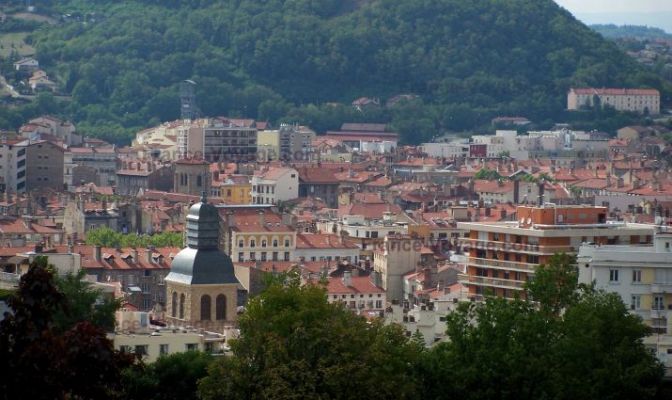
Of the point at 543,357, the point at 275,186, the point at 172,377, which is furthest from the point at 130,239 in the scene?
the point at 543,357

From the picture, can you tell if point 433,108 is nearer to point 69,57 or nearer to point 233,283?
point 69,57

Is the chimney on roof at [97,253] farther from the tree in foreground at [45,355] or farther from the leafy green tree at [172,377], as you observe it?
the tree in foreground at [45,355]

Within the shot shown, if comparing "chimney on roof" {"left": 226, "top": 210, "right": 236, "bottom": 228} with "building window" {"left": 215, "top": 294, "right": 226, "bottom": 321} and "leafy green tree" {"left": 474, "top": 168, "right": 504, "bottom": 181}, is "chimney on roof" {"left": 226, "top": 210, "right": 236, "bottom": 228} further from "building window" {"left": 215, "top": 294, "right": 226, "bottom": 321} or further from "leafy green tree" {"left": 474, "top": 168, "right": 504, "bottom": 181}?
"leafy green tree" {"left": 474, "top": 168, "right": 504, "bottom": 181}

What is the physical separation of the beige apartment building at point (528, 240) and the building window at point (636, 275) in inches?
204

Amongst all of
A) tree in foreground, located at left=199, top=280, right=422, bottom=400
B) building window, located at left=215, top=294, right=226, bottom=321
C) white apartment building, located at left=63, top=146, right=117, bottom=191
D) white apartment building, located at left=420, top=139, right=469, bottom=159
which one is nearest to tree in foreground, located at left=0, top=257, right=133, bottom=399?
tree in foreground, located at left=199, top=280, right=422, bottom=400

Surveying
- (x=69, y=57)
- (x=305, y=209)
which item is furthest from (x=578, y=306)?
(x=69, y=57)

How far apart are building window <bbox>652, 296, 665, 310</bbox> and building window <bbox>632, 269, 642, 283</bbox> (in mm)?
445

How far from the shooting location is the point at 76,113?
182 meters

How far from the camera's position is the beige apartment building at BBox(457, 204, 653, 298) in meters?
57.6

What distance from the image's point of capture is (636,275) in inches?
2021

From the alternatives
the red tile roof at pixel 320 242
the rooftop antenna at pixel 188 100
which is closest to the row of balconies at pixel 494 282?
the red tile roof at pixel 320 242

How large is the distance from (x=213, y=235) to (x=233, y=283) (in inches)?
68.1

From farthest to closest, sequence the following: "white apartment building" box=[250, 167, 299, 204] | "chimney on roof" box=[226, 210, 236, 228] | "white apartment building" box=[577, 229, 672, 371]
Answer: "white apartment building" box=[250, 167, 299, 204], "chimney on roof" box=[226, 210, 236, 228], "white apartment building" box=[577, 229, 672, 371]

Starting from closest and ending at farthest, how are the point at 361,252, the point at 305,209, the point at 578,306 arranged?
the point at 578,306 → the point at 361,252 → the point at 305,209
